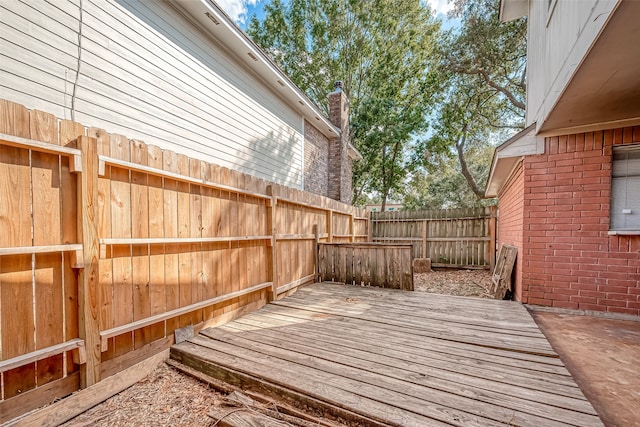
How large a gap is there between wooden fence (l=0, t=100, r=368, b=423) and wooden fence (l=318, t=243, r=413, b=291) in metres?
2.42

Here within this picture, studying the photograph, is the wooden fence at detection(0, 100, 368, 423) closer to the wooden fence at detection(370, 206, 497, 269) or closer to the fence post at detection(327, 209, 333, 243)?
the fence post at detection(327, 209, 333, 243)

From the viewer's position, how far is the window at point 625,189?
344cm

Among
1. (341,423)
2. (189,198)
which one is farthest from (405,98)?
(341,423)

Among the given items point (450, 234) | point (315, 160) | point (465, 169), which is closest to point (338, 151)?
point (315, 160)

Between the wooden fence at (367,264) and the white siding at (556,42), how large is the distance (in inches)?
117

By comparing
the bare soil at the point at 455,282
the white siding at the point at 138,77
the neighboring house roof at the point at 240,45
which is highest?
the neighboring house roof at the point at 240,45

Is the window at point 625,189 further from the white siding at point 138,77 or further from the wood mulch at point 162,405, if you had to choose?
the white siding at point 138,77

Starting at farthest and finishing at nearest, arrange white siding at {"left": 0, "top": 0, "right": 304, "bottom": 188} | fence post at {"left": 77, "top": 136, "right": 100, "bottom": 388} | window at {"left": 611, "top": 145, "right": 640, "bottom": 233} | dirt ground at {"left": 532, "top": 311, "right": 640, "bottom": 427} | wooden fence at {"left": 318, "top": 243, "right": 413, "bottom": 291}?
1. wooden fence at {"left": 318, "top": 243, "right": 413, "bottom": 291}
2. window at {"left": 611, "top": 145, "right": 640, "bottom": 233}
3. white siding at {"left": 0, "top": 0, "right": 304, "bottom": 188}
4. fence post at {"left": 77, "top": 136, "right": 100, "bottom": 388}
5. dirt ground at {"left": 532, "top": 311, "right": 640, "bottom": 427}

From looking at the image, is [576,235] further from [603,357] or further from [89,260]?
[89,260]

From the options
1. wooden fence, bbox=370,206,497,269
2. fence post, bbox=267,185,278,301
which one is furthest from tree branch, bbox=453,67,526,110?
fence post, bbox=267,185,278,301

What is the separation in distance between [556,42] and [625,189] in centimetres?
224

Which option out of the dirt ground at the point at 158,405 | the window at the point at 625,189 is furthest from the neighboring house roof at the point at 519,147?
the dirt ground at the point at 158,405

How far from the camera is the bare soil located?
557 centimetres

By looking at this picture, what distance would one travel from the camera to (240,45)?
4957 millimetres
